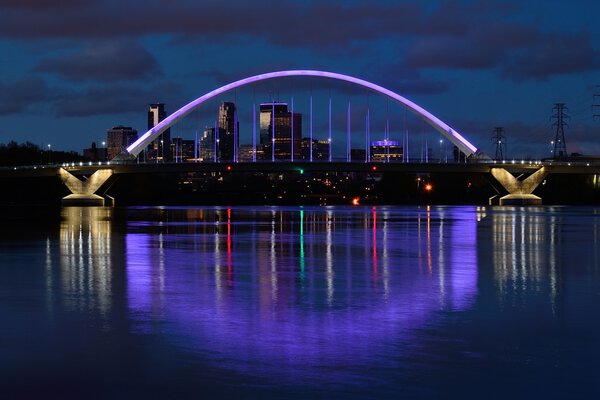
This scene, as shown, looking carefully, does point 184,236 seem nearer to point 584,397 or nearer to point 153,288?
point 153,288

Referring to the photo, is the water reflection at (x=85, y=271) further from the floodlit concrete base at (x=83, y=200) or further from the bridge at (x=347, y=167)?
the floodlit concrete base at (x=83, y=200)

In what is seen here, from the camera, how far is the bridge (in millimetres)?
130500

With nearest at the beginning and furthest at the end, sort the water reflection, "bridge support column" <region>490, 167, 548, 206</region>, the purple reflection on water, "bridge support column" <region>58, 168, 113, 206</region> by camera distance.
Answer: the purple reflection on water → the water reflection → "bridge support column" <region>490, 167, 548, 206</region> → "bridge support column" <region>58, 168, 113, 206</region>

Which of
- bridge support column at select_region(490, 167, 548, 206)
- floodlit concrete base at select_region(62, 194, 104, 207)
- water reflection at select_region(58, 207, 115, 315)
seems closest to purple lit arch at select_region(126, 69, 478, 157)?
bridge support column at select_region(490, 167, 548, 206)

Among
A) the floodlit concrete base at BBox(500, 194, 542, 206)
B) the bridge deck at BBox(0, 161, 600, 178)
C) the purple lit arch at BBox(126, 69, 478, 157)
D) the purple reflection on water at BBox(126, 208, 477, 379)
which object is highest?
A: the purple lit arch at BBox(126, 69, 478, 157)

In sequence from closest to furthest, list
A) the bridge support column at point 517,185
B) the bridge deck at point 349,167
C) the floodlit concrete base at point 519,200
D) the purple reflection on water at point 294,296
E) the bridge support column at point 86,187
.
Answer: the purple reflection on water at point 294,296 < the bridge deck at point 349,167 < the floodlit concrete base at point 519,200 < the bridge support column at point 517,185 < the bridge support column at point 86,187

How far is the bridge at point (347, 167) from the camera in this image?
130500 mm

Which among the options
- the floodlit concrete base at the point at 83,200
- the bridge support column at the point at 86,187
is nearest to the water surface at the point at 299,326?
the floodlit concrete base at the point at 83,200

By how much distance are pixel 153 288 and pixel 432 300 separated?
6443 mm

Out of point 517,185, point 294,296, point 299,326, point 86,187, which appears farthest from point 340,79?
point 299,326

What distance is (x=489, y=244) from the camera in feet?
122

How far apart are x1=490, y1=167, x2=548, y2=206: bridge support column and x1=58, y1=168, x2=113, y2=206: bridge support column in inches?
2342

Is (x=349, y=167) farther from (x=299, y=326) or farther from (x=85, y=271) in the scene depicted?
(x=299, y=326)

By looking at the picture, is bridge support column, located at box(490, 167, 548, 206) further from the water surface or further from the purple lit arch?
the water surface
